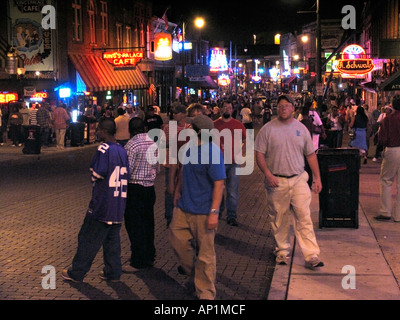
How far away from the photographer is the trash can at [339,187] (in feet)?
33.0

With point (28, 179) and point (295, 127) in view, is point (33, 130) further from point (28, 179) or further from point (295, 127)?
point (295, 127)

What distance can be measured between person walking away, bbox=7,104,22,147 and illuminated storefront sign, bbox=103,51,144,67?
382 inches

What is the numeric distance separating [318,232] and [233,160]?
1.77 meters

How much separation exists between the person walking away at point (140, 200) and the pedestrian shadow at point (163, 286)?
20 cm

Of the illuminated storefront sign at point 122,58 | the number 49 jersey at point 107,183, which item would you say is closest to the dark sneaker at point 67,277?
the number 49 jersey at point 107,183

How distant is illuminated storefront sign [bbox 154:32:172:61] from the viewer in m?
47.1

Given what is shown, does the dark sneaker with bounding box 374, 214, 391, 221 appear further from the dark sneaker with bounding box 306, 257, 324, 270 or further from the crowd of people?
the dark sneaker with bounding box 306, 257, 324, 270

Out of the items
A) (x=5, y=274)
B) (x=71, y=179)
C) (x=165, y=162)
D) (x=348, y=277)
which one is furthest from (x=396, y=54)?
(x=5, y=274)

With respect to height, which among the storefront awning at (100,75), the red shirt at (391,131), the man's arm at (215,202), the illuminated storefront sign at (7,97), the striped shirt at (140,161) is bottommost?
the man's arm at (215,202)

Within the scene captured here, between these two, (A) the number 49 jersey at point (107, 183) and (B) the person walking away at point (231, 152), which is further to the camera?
(B) the person walking away at point (231, 152)

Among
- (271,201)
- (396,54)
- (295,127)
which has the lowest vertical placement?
(271,201)

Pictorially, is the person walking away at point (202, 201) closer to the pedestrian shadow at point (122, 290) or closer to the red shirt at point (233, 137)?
the pedestrian shadow at point (122, 290)

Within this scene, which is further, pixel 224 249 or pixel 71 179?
pixel 71 179
